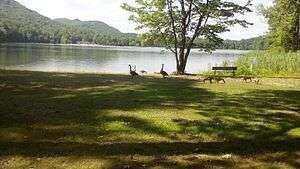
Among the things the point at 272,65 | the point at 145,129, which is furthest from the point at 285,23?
the point at 145,129

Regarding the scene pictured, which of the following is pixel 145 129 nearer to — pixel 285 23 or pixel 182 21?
pixel 182 21

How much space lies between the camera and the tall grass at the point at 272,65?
4150 centimetres

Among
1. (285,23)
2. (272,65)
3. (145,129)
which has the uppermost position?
(285,23)

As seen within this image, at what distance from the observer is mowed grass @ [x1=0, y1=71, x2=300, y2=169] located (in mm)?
10508

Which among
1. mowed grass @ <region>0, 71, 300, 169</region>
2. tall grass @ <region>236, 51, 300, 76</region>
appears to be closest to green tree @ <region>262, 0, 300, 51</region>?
tall grass @ <region>236, 51, 300, 76</region>

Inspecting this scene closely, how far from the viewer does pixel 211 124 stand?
579 inches

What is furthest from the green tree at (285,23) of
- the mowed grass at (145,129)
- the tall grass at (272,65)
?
the mowed grass at (145,129)

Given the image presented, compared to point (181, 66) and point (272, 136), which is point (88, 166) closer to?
point (272, 136)

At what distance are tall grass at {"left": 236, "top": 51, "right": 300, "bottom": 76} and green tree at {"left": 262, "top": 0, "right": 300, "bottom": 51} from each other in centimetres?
1641

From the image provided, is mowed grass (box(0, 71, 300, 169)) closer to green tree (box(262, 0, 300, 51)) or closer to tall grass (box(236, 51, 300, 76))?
tall grass (box(236, 51, 300, 76))

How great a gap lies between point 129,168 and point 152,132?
3698 millimetres

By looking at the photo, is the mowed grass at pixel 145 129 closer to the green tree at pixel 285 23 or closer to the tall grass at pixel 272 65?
the tall grass at pixel 272 65

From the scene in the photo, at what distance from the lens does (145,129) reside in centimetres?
1375

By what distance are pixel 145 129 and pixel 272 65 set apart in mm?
32385
